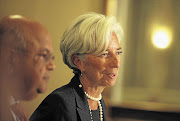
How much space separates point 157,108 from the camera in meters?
2.91

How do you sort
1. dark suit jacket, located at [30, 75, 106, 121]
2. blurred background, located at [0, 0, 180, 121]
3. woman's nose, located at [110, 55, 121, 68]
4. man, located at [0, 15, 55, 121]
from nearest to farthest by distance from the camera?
1. man, located at [0, 15, 55, 121]
2. dark suit jacket, located at [30, 75, 106, 121]
3. woman's nose, located at [110, 55, 121, 68]
4. blurred background, located at [0, 0, 180, 121]

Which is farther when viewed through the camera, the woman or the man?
the woman

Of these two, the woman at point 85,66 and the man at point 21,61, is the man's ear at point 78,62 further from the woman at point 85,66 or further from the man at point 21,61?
the man at point 21,61

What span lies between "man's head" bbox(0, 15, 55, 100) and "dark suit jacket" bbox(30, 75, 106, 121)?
50 centimetres

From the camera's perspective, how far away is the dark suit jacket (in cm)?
138

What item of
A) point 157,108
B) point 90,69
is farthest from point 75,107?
point 157,108

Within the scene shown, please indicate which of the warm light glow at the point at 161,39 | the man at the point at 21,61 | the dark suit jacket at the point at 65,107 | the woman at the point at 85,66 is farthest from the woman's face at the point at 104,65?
the warm light glow at the point at 161,39

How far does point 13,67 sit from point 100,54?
676 millimetres

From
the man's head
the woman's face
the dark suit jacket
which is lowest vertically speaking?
the dark suit jacket

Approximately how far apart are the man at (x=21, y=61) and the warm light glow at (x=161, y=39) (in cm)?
218

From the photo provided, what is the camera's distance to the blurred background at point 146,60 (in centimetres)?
291

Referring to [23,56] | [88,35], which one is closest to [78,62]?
[88,35]

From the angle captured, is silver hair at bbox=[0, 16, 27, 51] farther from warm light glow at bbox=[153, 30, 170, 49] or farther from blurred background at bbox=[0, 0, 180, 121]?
warm light glow at bbox=[153, 30, 170, 49]

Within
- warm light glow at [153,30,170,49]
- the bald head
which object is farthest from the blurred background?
the bald head
